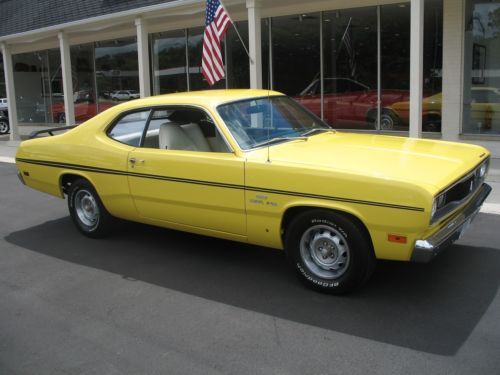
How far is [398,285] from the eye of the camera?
4.68 metres

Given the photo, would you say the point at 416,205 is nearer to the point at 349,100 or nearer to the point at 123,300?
the point at 123,300

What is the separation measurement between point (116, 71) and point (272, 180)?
1513 centimetres

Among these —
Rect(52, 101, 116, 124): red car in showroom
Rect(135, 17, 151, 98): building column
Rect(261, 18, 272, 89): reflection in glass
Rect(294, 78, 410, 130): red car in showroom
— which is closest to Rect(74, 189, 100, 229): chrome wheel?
Rect(135, 17, 151, 98): building column

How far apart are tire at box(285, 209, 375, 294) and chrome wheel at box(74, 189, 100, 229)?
106 inches

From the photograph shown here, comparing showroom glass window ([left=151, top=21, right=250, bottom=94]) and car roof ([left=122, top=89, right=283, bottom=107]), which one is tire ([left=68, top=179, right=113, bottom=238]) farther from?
showroom glass window ([left=151, top=21, right=250, bottom=94])

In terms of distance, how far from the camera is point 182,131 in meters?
5.59

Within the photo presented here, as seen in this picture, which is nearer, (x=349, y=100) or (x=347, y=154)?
(x=347, y=154)

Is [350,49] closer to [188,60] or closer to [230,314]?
[188,60]

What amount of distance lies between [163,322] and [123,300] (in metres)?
0.61

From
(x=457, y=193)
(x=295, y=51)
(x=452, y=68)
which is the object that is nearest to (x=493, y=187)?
(x=452, y=68)

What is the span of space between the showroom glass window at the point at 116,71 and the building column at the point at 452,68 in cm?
987

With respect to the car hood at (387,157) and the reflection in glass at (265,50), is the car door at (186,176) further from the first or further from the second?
the reflection in glass at (265,50)

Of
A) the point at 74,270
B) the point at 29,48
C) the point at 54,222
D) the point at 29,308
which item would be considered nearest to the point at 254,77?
the point at 54,222

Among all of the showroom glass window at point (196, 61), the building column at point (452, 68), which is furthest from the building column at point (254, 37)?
the showroom glass window at point (196, 61)
